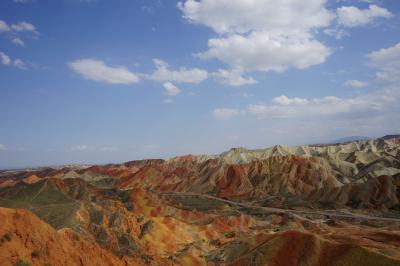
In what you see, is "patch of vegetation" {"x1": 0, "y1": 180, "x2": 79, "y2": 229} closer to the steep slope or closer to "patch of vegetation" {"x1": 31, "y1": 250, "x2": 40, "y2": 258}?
the steep slope

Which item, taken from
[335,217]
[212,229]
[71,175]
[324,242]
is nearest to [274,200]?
[335,217]

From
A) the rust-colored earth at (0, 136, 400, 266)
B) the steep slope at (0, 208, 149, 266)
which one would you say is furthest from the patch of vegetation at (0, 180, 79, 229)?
the steep slope at (0, 208, 149, 266)

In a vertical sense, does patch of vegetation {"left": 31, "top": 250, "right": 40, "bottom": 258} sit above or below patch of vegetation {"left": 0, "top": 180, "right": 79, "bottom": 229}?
below

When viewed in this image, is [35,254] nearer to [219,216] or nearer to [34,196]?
[34,196]

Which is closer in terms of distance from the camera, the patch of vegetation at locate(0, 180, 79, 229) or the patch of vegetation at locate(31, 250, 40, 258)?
the patch of vegetation at locate(31, 250, 40, 258)

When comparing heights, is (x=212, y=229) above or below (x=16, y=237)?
below

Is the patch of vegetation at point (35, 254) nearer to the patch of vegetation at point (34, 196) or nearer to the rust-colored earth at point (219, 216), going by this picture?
the rust-colored earth at point (219, 216)

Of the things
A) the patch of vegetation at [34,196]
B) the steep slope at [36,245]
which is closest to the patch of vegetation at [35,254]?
the steep slope at [36,245]

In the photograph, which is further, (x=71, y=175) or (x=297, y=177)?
(x=71, y=175)

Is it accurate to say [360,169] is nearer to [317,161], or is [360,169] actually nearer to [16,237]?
[317,161]

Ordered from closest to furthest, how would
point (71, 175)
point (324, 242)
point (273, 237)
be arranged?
point (324, 242) < point (273, 237) < point (71, 175)

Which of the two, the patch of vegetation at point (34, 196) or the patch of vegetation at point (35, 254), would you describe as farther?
the patch of vegetation at point (34, 196)
